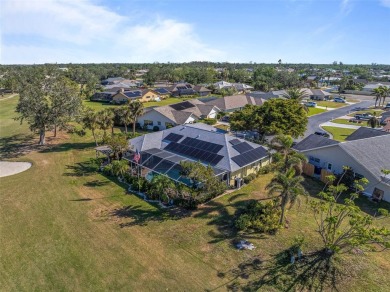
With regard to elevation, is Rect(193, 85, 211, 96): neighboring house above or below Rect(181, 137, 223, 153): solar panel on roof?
above

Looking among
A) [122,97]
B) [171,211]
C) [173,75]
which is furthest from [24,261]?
[173,75]

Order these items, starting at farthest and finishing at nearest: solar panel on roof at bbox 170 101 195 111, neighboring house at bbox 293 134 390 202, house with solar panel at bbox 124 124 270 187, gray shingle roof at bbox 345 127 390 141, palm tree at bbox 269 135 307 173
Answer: solar panel on roof at bbox 170 101 195 111 < gray shingle roof at bbox 345 127 390 141 < house with solar panel at bbox 124 124 270 187 < neighboring house at bbox 293 134 390 202 < palm tree at bbox 269 135 307 173

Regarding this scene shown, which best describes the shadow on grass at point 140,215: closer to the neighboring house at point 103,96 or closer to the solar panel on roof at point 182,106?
the solar panel on roof at point 182,106

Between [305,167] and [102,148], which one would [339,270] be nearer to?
[305,167]

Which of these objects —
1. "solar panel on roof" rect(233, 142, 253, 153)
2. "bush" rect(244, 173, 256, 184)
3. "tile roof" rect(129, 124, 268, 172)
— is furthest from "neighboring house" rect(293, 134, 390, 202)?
"bush" rect(244, 173, 256, 184)

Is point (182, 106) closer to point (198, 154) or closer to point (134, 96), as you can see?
point (134, 96)

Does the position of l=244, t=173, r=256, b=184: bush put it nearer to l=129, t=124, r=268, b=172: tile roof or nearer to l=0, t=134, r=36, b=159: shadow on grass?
l=129, t=124, r=268, b=172: tile roof

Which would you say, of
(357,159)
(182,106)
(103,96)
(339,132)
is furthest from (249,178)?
(103,96)
